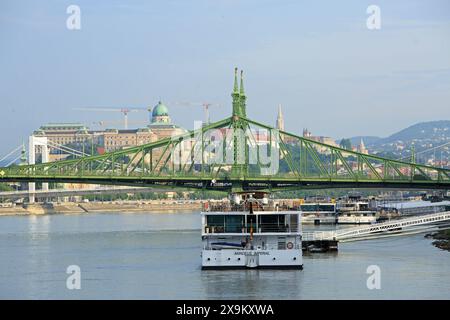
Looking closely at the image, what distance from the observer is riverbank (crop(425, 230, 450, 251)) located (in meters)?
80.8

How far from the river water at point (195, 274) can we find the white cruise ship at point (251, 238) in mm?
720

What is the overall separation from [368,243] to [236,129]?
44665 mm

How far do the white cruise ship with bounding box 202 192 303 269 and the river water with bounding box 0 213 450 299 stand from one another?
0.72 m

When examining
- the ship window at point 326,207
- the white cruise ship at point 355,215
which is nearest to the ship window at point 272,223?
the white cruise ship at point 355,215

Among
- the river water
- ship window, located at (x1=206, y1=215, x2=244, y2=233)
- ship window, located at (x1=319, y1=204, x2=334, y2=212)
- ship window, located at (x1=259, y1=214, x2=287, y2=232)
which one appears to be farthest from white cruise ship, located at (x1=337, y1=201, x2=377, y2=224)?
ship window, located at (x1=206, y1=215, x2=244, y2=233)

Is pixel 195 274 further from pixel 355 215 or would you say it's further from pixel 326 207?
pixel 326 207

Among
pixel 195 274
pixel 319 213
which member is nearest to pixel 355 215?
pixel 319 213

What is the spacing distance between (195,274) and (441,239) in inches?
1176

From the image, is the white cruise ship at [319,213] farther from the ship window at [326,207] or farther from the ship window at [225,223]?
the ship window at [225,223]

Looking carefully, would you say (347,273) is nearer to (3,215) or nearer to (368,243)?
(368,243)

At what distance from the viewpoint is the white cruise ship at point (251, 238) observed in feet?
202

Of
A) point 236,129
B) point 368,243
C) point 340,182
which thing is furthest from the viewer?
point 236,129
